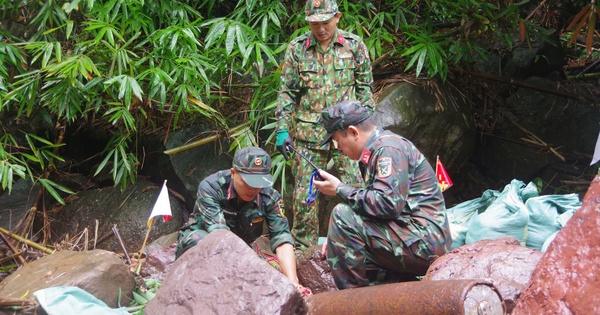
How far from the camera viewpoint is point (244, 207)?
181 inches

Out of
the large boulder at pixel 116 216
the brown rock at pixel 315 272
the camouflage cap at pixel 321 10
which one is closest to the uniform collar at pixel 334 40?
the camouflage cap at pixel 321 10

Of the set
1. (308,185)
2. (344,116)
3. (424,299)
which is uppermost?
(344,116)

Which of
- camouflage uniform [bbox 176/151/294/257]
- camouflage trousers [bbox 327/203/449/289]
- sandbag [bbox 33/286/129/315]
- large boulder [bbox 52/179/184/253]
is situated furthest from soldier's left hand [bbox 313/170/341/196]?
large boulder [bbox 52/179/184/253]

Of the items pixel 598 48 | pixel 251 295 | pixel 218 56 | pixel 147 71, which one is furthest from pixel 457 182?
pixel 251 295

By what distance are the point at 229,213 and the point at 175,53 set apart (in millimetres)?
2265

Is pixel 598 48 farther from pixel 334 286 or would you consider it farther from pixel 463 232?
pixel 334 286

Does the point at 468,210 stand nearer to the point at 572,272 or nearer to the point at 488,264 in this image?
the point at 488,264

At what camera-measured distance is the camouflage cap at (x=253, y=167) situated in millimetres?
4234

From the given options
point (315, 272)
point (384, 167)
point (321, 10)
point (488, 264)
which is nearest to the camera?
point (488, 264)

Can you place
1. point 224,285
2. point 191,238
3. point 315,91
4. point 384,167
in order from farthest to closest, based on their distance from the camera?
1. point 315,91
2. point 191,238
3. point 384,167
4. point 224,285

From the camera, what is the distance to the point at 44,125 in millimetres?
7441

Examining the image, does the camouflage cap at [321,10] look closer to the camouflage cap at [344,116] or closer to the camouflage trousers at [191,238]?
the camouflage cap at [344,116]

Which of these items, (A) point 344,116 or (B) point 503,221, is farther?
(B) point 503,221

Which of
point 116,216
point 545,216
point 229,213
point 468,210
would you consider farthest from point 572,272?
point 116,216
